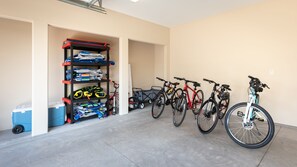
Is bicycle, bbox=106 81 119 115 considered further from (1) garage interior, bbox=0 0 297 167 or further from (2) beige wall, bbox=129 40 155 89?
(2) beige wall, bbox=129 40 155 89

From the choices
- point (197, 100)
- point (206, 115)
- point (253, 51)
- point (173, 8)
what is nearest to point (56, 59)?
point (173, 8)

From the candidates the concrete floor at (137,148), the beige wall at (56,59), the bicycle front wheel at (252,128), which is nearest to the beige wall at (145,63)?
the beige wall at (56,59)

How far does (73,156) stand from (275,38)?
434cm

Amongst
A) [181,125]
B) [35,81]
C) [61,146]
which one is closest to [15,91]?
[35,81]

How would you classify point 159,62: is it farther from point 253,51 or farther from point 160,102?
point 253,51

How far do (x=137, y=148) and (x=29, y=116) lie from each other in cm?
218

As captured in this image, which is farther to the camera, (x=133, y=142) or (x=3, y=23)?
(x=3, y=23)

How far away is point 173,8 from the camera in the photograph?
11.6 feet

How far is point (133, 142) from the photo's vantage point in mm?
2387

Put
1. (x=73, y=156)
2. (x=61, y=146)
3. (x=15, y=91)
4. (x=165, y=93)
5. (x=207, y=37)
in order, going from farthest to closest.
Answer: (x=207, y=37)
(x=165, y=93)
(x=15, y=91)
(x=61, y=146)
(x=73, y=156)

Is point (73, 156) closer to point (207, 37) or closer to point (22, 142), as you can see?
point (22, 142)

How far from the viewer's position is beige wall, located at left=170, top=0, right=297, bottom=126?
303 centimetres

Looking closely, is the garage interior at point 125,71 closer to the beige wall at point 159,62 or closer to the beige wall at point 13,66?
the beige wall at point 13,66

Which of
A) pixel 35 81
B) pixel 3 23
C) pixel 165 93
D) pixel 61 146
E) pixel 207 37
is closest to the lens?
pixel 61 146
